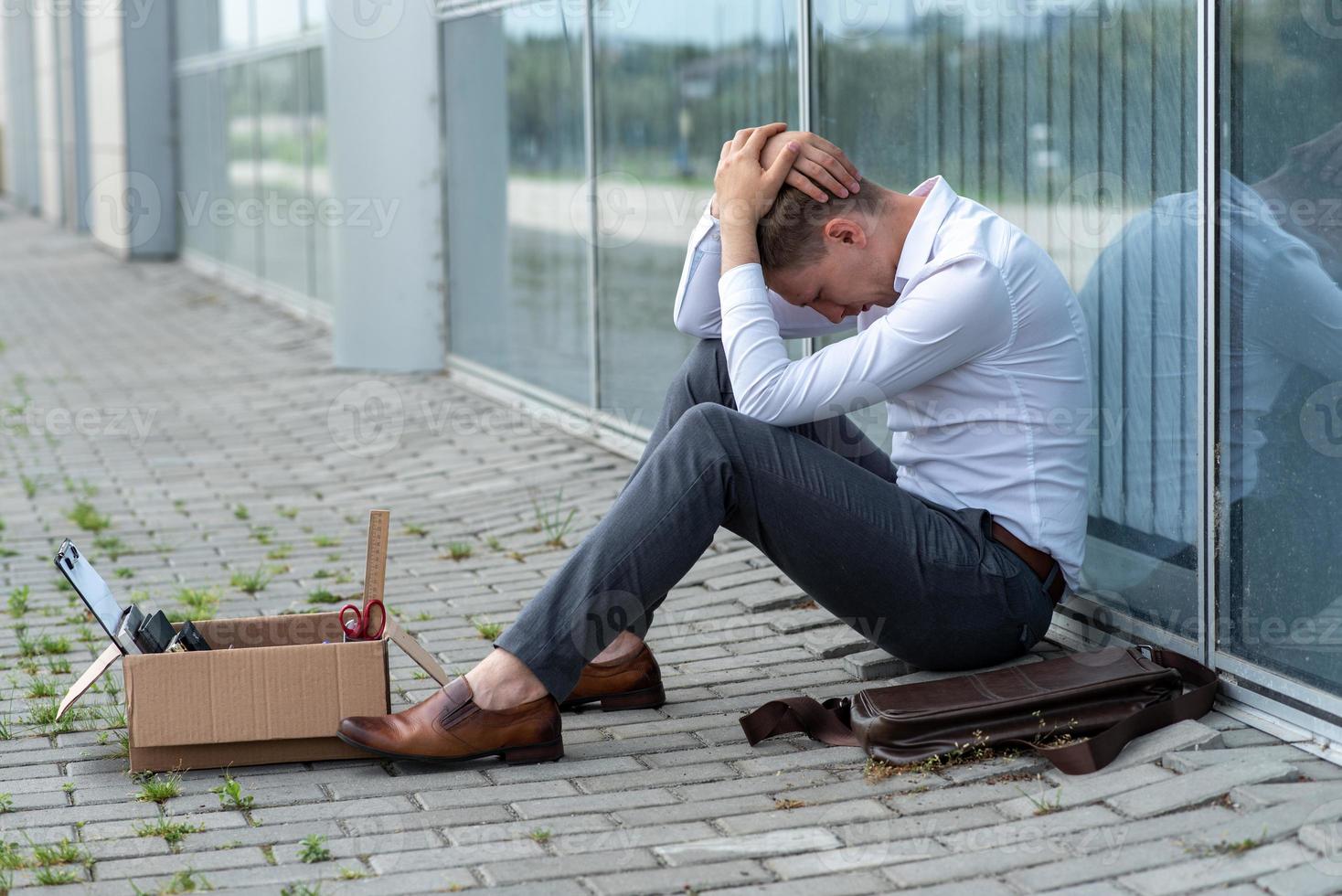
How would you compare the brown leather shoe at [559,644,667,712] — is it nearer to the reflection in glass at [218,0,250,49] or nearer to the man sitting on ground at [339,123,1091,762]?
the man sitting on ground at [339,123,1091,762]

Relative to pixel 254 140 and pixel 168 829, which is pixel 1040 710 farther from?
pixel 254 140

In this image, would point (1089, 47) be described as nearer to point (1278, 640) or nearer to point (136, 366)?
point (1278, 640)

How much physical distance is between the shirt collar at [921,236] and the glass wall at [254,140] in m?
8.92

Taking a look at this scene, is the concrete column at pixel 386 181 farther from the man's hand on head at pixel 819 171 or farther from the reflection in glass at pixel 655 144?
the man's hand on head at pixel 819 171

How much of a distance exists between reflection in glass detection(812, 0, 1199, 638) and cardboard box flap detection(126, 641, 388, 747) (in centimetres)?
169

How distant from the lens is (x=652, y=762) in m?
3.45

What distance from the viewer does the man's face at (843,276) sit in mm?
3443

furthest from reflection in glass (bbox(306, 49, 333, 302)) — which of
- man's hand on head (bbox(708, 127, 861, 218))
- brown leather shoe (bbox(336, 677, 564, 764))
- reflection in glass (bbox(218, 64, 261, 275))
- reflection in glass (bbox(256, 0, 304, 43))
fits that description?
brown leather shoe (bbox(336, 677, 564, 764))

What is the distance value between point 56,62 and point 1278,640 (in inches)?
909

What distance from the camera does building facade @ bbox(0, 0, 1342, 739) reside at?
3336mm

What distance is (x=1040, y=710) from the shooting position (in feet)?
10.7

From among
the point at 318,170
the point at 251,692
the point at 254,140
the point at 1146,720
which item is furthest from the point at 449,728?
the point at 254,140

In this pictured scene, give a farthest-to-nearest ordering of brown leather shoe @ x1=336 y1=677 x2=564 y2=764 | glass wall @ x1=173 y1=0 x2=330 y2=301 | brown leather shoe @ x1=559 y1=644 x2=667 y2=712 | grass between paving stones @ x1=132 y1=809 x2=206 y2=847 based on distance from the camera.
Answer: glass wall @ x1=173 y1=0 x2=330 y2=301
brown leather shoe @ x1=559 y1=644 x2=667 y2=712
brown leather shoe @ x1=336 y1=677 x2=564 y2=764
grass between paving stones @ x1=132 y1=809 x2=206 y2=847

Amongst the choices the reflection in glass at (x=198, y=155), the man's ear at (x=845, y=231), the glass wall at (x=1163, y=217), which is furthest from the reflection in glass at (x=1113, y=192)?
the reflection in glass at (x=198, y=155)
